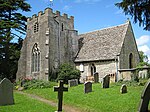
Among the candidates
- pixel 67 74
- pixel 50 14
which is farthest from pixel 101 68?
pixel 50 14

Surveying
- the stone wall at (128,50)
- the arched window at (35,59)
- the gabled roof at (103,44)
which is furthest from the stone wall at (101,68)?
the arched window at (35,59)

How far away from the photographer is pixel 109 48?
98.9 feet

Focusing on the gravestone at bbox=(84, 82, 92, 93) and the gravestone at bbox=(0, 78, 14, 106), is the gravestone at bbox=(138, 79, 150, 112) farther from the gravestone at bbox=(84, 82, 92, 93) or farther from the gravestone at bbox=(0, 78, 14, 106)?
the gravestone at bbox=(0, 78, 14, 106)

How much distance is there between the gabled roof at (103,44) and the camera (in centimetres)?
2952

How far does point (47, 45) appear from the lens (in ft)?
102

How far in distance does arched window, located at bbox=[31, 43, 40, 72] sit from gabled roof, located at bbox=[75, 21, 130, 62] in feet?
18.4

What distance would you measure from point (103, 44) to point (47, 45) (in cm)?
Answer: 774

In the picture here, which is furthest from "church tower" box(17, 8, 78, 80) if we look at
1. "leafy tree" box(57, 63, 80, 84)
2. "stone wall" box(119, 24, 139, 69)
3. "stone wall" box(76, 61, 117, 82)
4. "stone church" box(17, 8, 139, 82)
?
"stone wall" box(119, 24, 139, 69)

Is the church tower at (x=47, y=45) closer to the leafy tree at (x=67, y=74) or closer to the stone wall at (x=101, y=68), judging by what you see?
the leafy tree at (x=67, y=74)

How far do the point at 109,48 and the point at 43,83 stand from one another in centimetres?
1008

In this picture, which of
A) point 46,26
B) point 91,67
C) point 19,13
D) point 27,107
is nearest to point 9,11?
point 19,13

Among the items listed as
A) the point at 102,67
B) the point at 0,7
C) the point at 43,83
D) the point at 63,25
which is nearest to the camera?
the point at 43,83

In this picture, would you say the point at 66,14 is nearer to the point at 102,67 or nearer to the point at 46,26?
the point at 46,26

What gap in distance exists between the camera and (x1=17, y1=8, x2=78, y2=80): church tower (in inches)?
1228
